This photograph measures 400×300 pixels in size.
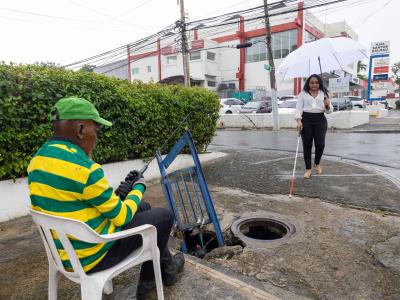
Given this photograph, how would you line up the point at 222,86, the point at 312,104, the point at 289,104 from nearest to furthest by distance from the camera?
the point at 312,104 < the point at 289,104 < the point at 222,86

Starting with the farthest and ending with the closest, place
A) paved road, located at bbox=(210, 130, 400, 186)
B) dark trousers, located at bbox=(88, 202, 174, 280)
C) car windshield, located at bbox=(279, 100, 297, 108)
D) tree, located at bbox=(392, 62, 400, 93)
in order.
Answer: tree, located at bbox=(392, 62, 400, 93), car windshield, located at bbox=(279, 100, 297, 108), paved road, located at bbox=(210, 130, 400, 186), dark trousers, located at bbox=(88, 202, 174, 280)

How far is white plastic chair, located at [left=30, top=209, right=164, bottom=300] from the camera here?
156 centimetres

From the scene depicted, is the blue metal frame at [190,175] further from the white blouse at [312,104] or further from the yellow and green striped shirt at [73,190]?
the white blouse at [312,104]

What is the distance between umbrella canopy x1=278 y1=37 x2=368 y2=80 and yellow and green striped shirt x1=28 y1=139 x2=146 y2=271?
16.6 ft

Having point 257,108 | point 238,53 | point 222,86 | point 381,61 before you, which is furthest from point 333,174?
point 222,86

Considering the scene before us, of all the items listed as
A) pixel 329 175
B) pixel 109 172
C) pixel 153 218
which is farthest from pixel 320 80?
pixel 153 218

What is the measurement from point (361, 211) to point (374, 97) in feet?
112

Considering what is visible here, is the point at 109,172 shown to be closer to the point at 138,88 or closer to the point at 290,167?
the point at 138,88

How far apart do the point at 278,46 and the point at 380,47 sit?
380 inches

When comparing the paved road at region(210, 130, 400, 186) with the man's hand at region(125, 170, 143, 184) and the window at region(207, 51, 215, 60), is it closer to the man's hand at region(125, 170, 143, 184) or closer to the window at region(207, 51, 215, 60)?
the man's hand at region(125, 170, 143, 184)

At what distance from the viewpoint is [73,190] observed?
1.60 meters

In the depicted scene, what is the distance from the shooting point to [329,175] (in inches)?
230

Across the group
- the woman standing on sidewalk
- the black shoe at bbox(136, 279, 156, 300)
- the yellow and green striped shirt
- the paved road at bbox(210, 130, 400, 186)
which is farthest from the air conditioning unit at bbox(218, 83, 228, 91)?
the yellow and green striped shirt

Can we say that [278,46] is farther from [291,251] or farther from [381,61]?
[291,251]
